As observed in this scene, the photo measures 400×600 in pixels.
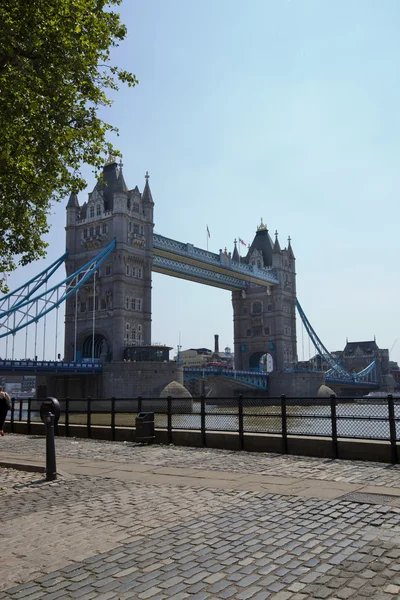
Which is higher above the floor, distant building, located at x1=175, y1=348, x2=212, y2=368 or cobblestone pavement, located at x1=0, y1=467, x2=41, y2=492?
distant building, located at x1=175, y1=348, x2=212, y2=368

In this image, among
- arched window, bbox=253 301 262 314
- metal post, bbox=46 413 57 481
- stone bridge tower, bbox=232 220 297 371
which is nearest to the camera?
metal post, bbox=46 413 57 481

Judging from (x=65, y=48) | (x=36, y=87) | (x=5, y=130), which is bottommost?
(x=5, y=130)

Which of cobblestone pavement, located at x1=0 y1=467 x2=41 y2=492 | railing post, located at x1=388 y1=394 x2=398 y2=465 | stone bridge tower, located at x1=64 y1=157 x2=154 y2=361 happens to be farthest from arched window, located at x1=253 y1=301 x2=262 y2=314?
cobblestone pavement, located at x1=0 y1=467 x2=41 y2=492

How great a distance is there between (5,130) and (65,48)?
8.42 ft

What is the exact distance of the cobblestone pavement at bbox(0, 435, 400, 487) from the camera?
8.91m

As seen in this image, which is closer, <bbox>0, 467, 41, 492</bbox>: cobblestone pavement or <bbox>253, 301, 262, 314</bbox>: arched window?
<bbox>0, 467, 41, 492</bbox>: cobblestone pavement

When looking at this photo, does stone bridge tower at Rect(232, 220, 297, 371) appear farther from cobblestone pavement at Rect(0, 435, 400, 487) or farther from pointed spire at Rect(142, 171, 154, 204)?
cobblestone pavement at Rect(0, 435, 400, 487)

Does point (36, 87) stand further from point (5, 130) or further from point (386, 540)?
point (386, 540)

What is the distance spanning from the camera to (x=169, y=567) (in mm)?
4652

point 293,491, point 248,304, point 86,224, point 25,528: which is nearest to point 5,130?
point 25,528

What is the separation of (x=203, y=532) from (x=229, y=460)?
5.18 meters

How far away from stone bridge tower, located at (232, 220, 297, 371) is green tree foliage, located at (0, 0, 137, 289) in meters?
90.8

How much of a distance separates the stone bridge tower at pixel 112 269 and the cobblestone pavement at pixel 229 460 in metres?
55.7

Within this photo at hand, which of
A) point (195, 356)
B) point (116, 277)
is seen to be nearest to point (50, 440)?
point (116, 277)
